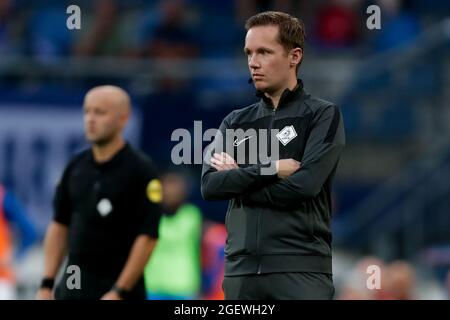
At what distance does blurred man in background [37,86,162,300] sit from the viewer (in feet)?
24.8

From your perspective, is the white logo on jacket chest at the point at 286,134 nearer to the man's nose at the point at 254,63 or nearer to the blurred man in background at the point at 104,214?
the man's nose at the point at 254,63

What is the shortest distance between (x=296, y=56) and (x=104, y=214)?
206cm

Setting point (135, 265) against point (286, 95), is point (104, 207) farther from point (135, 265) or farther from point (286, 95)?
point (286, 95)

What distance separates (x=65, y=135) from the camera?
13594mm

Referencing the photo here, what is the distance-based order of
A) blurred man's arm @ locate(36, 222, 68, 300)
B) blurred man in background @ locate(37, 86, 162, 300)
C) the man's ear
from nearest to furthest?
the man's ear
blurred man in background @ locate(37, 86, 162, 300)
blurred man's arm @ locate(36, 222, 68, 300)

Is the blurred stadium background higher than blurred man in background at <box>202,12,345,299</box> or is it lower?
higher

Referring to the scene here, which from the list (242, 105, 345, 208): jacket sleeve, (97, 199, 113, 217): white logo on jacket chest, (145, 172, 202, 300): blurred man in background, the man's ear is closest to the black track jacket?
(242, 105, 345, 208): jacket sleeve

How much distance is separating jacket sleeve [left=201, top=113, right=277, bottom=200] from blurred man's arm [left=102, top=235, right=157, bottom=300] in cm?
136

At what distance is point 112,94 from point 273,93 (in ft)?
6.57

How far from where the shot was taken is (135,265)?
24.4ft

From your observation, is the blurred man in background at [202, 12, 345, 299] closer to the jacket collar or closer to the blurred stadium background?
the jacket collar

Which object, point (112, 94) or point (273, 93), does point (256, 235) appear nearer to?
point (273, 93)

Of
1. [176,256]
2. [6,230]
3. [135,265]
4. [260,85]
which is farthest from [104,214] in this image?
[176,256]

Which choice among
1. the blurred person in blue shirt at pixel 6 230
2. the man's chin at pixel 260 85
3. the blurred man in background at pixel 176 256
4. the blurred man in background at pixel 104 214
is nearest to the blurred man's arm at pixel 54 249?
the blurred man in background at pixel 104 214
